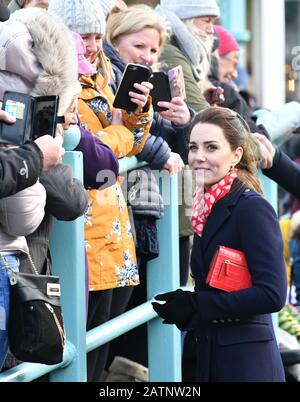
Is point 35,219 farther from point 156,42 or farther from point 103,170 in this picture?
point 156,42

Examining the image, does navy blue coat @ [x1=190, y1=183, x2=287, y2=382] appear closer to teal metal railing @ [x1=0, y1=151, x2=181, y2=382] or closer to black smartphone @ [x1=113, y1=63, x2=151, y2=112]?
teal metal railing @ [x1=0, y1=151, x2=181, y2=382]

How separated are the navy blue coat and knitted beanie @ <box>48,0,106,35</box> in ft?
3.10

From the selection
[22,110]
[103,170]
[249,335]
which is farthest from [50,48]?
[249,335]

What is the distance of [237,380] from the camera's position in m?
4.30

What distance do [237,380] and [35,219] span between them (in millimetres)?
1039

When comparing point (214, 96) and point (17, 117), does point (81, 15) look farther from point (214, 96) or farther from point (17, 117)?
point (214, 96)

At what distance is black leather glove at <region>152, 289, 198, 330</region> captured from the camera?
4.28 metres

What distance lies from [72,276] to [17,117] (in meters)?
0.80

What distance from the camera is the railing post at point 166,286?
5.24m

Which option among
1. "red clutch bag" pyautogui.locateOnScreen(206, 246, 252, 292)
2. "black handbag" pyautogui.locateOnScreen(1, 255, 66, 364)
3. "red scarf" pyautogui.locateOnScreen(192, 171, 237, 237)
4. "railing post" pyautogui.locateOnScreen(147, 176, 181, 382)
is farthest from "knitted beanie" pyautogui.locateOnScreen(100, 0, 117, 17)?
"black handbag" pyautogui.locateOnScreen(1, 255, 66, 364)

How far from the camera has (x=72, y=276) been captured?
14.0 ft

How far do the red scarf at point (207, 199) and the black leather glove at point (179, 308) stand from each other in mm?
264

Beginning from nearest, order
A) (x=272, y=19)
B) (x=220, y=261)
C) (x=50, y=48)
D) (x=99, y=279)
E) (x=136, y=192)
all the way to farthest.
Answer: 1. (x=50, y=48)
2. (x=220, y=261)
3. (x=99, y=279)
4. (x=136, y=192)
5. (x=272, y=19)

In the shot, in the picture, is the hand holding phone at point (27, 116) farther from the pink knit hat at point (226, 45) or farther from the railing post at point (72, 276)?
the pink knit hat at point (226, 45)
